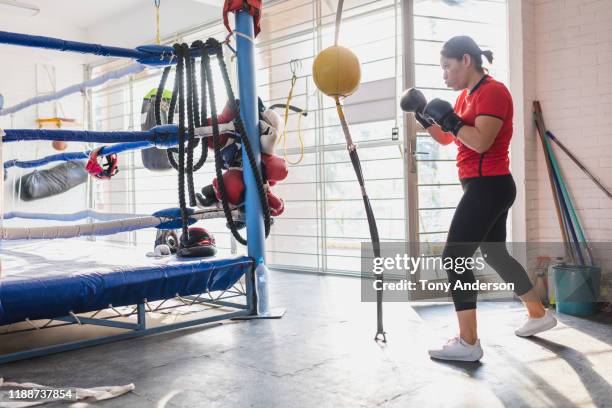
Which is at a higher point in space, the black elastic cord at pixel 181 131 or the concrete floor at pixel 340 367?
the black elastic cord at pixel 181 131

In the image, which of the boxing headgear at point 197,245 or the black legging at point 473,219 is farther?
the boxing headgear at point 197,245

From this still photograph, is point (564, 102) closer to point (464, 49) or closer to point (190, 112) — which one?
point (464, 49)

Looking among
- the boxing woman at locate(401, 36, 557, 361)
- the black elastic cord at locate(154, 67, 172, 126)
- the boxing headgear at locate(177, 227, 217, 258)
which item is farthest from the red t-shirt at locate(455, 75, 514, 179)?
the black elastic cord at locate(154, 67, 172, 126)

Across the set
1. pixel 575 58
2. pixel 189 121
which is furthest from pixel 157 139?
pixel 575 58

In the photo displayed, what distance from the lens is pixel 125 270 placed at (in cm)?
271

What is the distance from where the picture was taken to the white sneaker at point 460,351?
93.0 inches

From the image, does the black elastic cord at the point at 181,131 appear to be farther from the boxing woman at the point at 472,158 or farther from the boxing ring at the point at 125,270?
the boxing woman at the point at 472,158

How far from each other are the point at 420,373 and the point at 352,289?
2.13m

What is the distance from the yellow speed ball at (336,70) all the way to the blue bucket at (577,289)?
1.98 m

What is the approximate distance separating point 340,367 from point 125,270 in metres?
1.18

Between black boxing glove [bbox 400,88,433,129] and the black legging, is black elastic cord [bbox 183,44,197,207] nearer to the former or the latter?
black boxing glove [bbox 400,88,433,129]

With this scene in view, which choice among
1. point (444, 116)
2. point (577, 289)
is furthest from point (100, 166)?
point (577, 289)

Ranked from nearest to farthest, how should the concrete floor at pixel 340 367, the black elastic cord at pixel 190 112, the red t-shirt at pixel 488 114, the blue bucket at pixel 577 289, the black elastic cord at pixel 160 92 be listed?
the concrete floor at pixel 340 367 < the red t-shirt at pixel 488 114 < the black elastic cord at pixel 190 112 < the black elastic cord at pixel 160 92 < the blue bucket at pixel 577 289

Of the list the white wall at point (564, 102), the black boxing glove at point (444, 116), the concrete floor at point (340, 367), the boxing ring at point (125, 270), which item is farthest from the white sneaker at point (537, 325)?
the boxing ring at point (125, 270)
